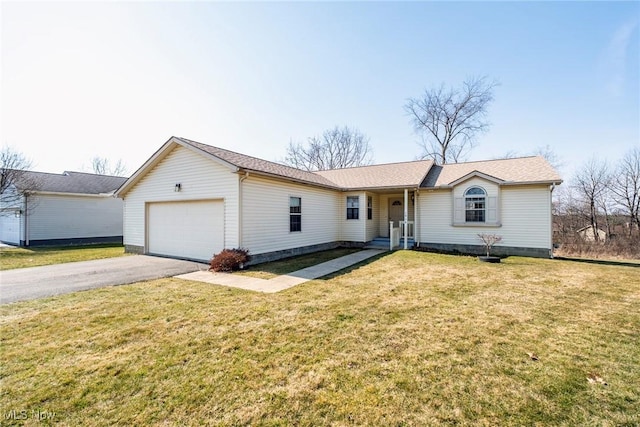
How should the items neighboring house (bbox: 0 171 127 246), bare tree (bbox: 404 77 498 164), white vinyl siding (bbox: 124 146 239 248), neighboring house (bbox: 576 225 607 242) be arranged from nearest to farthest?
white vinyl siding (bbox: 124 146 239 248) < neighboring house (bbox: 0 171 127 246) < neighboring house (bbox: 576 225 607 242) < bare tree (bbox: 404 77 498 164)

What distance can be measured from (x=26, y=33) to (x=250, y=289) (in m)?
8.28

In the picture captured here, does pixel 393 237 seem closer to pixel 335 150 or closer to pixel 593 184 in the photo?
pixel 593 184

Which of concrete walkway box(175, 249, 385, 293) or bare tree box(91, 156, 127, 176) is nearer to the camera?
concrete walkway box(175, 249, 385, 293)

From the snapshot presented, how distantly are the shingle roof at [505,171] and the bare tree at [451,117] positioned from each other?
47.0 feet

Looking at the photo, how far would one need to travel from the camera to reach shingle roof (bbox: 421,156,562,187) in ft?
38.6

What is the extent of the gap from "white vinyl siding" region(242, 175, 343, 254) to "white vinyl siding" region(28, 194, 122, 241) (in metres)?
15.2

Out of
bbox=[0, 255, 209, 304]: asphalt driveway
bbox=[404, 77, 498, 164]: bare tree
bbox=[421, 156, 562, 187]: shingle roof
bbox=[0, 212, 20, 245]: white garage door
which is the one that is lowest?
bbox=[0, 255, 209, 304]: asphalt driveway

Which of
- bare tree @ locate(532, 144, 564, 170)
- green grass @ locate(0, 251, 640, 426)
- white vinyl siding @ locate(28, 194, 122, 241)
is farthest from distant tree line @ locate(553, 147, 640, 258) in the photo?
white vinyl siding @ locate(28, 194, 122, 241)

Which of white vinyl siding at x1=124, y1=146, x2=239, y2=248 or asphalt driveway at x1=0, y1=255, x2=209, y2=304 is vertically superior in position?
white vinyl siding at x1=124, y1=146, x2=239, y2=248

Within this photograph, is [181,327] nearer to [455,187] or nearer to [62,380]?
[62,380]

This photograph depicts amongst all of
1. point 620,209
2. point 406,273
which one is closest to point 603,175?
point 620,209

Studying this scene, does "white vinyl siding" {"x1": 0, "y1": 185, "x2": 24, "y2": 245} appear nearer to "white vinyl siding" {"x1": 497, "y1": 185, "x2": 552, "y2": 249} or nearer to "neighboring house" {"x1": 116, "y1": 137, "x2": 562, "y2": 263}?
"neighboring house" {"x1": 116, "y1": 137, "x2": 562, "y2": 263}

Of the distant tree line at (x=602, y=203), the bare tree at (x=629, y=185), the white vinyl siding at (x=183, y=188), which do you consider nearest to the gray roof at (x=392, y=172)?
the white vinyl siding at (x=183, y=188)

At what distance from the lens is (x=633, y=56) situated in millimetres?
10961
